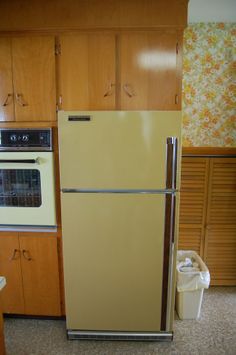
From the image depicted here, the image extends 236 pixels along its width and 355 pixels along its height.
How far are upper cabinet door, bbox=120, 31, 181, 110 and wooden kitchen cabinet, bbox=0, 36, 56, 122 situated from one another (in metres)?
0.52

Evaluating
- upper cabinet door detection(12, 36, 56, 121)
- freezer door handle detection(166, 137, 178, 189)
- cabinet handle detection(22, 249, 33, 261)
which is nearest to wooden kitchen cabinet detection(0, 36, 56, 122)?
upper cabinet door detection(12, 36, 56, 121)

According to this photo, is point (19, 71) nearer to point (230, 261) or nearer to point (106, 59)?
point (106, 59)

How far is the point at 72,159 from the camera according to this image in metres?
1.57

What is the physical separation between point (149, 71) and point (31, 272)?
5.75ft

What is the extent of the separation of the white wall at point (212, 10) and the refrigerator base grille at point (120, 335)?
2605 mm

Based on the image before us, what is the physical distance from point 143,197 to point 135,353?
1139 mm

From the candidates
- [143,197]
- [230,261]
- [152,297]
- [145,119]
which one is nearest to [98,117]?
[145,119]

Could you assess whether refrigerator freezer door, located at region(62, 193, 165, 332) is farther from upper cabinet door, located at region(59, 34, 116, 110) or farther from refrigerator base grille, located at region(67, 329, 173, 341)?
upper cabinet door, located at region(59, 34, 116, 110)

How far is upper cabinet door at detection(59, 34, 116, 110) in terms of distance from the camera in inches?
65.3

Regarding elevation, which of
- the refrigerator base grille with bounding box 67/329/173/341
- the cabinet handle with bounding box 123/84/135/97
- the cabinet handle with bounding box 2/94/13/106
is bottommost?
the refrigerator base grille with bounding box 67/329/173/341

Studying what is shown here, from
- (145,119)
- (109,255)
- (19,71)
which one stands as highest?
(19,71)

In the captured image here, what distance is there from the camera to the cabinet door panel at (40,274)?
1837 mm

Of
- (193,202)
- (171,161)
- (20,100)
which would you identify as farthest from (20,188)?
(193,202)

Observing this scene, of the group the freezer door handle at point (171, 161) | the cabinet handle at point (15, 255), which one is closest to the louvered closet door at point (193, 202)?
the freezer door handle at point (171, 161)
